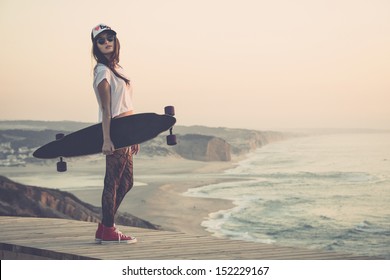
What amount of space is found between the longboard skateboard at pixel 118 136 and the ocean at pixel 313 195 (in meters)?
5.27

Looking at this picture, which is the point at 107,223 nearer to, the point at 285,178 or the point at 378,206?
the point at 378,206

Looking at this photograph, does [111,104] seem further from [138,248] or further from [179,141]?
[179,141]

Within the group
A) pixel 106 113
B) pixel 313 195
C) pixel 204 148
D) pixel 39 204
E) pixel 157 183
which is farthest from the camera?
pixel 313 195

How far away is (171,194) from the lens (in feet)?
42.9

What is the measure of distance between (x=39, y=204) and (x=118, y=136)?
4053 millimetres

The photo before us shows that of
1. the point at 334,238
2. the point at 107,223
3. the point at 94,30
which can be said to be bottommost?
the point at 334,238

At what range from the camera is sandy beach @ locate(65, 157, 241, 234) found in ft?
39.7

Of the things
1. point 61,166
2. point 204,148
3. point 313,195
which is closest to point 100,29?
point 61,166

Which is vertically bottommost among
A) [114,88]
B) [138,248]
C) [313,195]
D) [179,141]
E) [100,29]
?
[313,195]

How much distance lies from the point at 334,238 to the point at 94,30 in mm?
7320

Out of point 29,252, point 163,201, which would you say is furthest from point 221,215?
point 29,252

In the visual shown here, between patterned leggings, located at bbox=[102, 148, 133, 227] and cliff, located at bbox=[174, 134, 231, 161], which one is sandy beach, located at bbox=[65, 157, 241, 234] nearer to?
cliff, located at bbox=[174, 134, 231, 161]

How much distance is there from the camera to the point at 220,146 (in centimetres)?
1389
